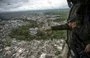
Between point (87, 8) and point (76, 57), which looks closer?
point (87, 8)

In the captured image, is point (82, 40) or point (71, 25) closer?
point (71, 25)

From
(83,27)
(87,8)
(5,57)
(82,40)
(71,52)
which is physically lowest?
(5,57)

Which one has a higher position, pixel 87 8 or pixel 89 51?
pixel 87 8

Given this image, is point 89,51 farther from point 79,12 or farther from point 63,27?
point 79,12

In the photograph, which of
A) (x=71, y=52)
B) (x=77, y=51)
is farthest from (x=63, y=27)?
(x=71, y=52)

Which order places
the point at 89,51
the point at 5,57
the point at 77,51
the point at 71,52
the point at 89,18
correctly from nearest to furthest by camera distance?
the point at 89,51 < the point at 89,18 < the point at 77,51 < the point at 71,52 < the point at 5,57

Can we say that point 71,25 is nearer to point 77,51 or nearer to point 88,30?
point 88,30

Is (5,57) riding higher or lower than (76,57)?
lower

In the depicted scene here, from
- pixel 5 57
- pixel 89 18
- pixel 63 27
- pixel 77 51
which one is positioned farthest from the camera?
pixel 5 57

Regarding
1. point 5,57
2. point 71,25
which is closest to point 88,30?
point 71,25
